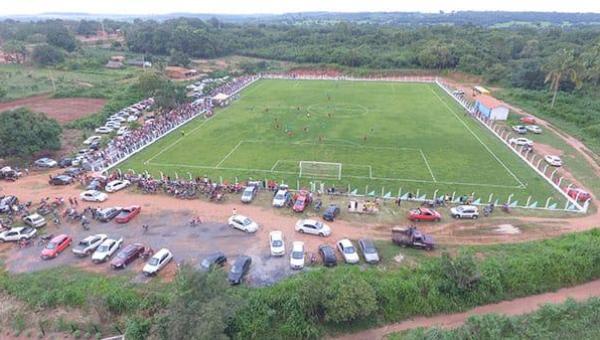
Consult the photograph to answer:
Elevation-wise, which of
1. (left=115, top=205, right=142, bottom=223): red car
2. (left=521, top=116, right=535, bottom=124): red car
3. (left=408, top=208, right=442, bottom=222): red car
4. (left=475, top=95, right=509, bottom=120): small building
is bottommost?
(left=115, top=205, right=142, bottom=223): red car

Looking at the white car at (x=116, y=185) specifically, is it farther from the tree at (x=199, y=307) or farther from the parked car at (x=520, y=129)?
the parked car at (x=520, y=129)

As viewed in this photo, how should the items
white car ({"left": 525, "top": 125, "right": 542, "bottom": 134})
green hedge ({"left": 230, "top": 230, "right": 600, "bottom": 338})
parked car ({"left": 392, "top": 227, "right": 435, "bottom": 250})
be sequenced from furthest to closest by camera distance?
white car ({"left": 525, "top": 125, "right": 542, "bottom": 134}), parked car ({"left": 392, "top": 227, "right": 435, "bottom": 250}), green hedge ({"left": 230, "top": 230, "right": 600, "bottom": 338})

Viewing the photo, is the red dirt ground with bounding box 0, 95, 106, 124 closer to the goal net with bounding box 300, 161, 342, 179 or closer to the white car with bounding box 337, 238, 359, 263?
the goal net with bounding box 300, 161, 342, 179

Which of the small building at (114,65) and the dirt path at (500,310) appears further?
the small building at (114,65)

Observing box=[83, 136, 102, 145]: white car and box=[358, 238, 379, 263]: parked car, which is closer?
box=[358, 238, 379, 263]: parked car

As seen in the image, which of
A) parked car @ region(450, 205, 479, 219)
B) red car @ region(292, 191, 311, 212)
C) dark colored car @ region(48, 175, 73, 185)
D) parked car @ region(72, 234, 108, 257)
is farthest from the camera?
dark colored car @ region(48, 175, 73, 185)

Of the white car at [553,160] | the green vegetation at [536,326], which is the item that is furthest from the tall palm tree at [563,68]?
the green vegetation at [536,326]

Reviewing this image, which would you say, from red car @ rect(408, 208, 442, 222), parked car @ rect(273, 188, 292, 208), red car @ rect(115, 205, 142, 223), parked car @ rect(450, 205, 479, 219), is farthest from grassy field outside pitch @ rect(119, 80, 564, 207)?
red car @ rect(115, 205, 142, 223)
